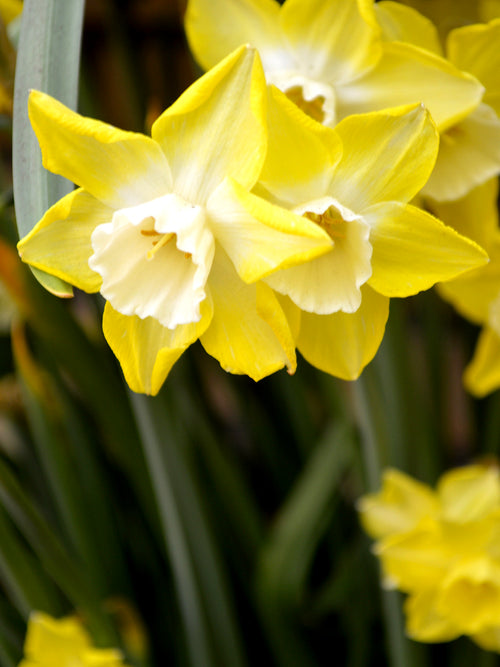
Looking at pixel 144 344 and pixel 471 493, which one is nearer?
pixel 144 344

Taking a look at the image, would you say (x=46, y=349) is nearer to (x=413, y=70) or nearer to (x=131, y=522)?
(x=131, y=522)

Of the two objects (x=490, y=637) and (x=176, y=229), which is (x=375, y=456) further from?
(x=176, y=229)

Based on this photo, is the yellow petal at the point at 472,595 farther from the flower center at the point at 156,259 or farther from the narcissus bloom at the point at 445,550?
the flower center at the point at 156,259

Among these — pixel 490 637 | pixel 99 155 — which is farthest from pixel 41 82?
pixel 490 637

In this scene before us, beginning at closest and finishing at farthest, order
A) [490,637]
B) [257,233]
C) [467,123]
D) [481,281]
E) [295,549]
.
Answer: [257,233] → [467,123] → [481,281] → [490,637] → [295,549]

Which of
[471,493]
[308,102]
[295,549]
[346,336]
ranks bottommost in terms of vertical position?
[295,549]

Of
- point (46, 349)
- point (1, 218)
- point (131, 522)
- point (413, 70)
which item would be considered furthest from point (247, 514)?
point (413, 70)

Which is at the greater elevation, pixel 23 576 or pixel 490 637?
pixel 23 576
